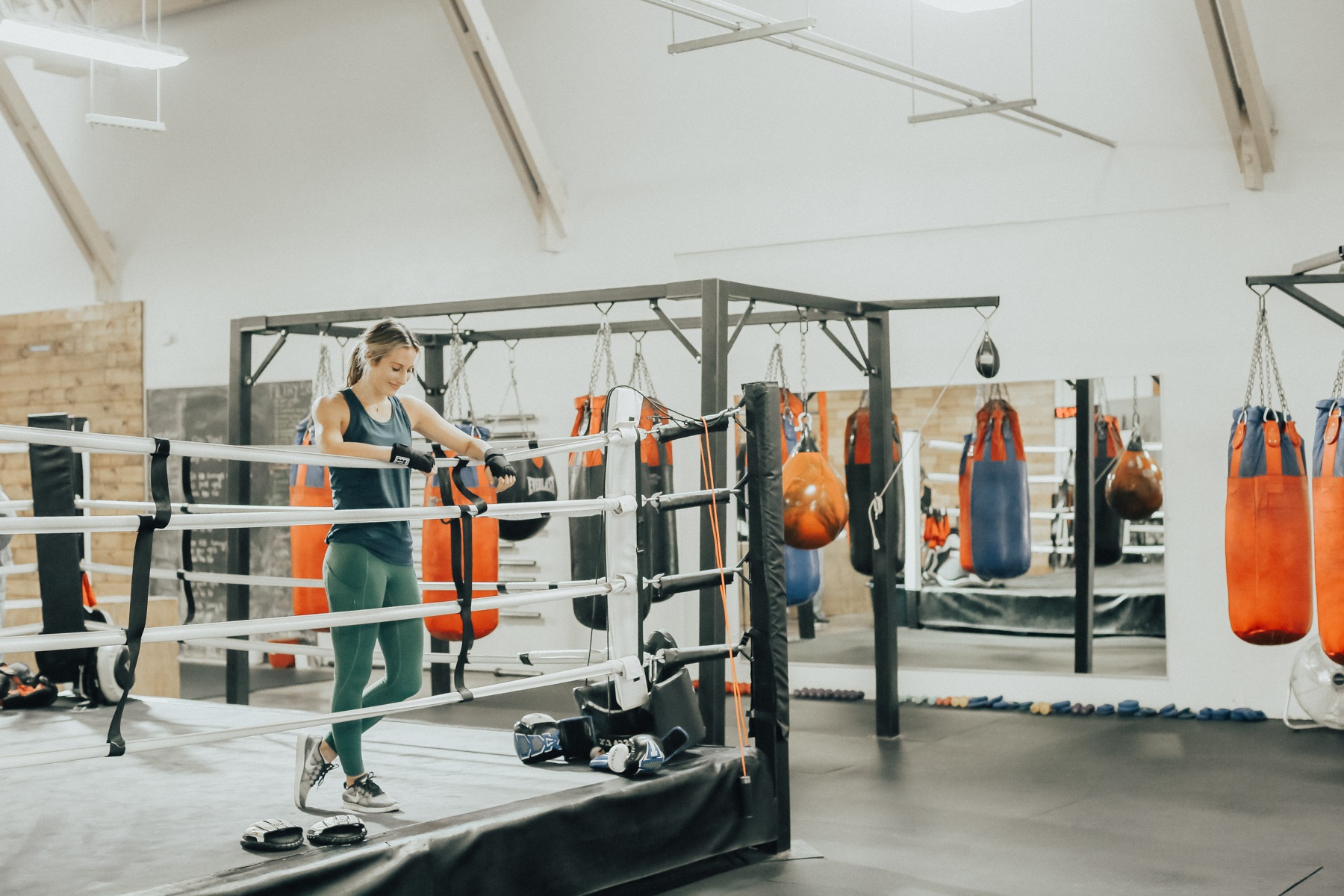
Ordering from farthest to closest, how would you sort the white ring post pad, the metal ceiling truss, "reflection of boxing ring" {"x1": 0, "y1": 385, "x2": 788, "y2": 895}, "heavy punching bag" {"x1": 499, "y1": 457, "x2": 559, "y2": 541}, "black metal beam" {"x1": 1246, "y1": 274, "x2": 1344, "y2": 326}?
"heavy punching bag" {"x1": 499, "y1": 457, "x2": 559, "y2": 541} → "black metal beam" {"x1": 1246, "y1": 274, "x2": 1344, "y2": 326} → the metal ceiling truss → the white ring post pad → "reflection of boxing ring" {"x1": 0, "y1": 385, "x2": 788, "y2": 895}

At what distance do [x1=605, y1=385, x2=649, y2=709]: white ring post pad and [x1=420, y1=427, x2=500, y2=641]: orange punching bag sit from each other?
128cm

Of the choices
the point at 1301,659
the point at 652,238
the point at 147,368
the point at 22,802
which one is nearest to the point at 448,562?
the point at 22,802

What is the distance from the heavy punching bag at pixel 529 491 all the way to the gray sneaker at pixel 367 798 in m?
2.80

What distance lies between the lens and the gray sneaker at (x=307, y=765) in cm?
307

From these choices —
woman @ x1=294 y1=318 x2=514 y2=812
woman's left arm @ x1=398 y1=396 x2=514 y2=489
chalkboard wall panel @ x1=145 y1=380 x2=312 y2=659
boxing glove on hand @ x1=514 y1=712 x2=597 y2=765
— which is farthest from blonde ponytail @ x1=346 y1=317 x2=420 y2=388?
chalkboard wall panel @ x1=145 y1=380 x2=312 y2=659

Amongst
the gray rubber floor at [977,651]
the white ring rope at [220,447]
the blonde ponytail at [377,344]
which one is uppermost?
the blonde ponytail at [377,344]

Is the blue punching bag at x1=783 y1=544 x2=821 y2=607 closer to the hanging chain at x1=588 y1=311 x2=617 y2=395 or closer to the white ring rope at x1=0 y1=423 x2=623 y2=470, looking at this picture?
the hanging chain at x1=588 y1=311 x2=617 y2=395

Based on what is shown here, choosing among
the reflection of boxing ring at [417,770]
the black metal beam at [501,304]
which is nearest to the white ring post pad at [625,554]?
the reflection of boxing ring at [417,770]

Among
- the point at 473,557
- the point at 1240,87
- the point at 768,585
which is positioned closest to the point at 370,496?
the point at 768,585

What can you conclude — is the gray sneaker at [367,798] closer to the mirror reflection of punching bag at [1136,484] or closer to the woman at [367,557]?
the woman at [367,557]

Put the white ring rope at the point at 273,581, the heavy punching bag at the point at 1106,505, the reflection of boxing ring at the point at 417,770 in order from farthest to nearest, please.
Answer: the heavy punching bag at the point at 1106,505
the white ring rope at the point at 273,581
the reflection of boxing ring at the point at 417,770

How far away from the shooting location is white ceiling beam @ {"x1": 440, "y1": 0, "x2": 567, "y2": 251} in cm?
725

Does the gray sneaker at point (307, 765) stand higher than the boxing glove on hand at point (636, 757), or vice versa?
the gray sneaker at point (307, 765)

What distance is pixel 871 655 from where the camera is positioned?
23.1 feet
